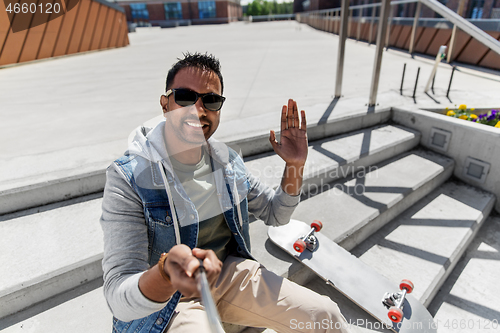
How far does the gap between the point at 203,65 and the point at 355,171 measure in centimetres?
233

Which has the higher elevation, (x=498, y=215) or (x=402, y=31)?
(x=402, y=31)

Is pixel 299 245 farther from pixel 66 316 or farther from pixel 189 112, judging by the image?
pixel 66 316

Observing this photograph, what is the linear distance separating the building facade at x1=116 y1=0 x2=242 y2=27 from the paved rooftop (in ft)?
145

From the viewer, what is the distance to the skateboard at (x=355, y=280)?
173 centimetres

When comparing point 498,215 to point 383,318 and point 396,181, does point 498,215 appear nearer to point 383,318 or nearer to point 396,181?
point 396,181

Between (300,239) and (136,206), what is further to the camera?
(300,239)

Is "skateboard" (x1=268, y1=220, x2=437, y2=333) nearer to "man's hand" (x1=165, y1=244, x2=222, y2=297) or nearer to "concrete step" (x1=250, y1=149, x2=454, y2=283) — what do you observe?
"concrete step" (x1=250, y1=149, x2=454, y2=283)

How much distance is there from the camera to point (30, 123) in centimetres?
347

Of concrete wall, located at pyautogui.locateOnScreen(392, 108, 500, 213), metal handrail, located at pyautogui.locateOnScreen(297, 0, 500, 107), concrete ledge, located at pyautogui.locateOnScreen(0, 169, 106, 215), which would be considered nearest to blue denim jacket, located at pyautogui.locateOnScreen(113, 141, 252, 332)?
concrete ledge, located at pyautogui.locateOnScreen(0, 169, 106, 215)

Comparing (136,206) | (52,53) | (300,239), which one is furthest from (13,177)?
(52,53)

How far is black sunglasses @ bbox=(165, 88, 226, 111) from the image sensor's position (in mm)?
1271

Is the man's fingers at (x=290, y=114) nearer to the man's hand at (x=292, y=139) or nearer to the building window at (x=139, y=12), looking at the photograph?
the man's hand at (x=292, y=139)

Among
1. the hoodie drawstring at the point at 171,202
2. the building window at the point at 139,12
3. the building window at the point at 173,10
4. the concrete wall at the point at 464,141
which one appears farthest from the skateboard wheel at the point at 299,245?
the building window at the point at 139,12

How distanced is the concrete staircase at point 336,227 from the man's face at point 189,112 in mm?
1039
